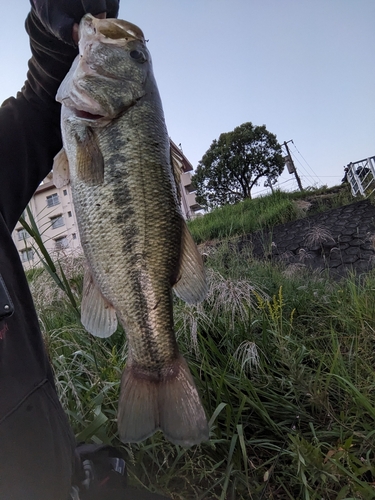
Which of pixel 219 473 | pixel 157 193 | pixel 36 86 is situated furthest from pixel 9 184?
pixel 219 473

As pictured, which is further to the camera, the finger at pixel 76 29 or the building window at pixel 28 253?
the building window at pixel 28 253

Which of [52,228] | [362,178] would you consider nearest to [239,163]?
[362,178]

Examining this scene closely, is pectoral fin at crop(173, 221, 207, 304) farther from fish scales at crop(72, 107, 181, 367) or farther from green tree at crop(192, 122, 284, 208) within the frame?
green tree at crop(192, 122, 284, 208)

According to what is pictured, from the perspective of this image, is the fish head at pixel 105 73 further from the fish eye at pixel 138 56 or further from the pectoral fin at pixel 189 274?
the pectoral fin at pixel 189 274

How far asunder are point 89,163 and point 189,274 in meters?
0.50

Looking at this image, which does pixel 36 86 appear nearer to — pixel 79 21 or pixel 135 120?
pixel 79 21

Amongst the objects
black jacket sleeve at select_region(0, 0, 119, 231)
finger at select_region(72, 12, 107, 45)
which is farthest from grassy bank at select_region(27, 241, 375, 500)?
finger at select_region(72, 12, 107, 45)

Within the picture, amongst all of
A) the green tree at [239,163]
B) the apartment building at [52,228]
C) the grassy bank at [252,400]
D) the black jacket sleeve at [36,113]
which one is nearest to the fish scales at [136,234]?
the apartment building at [52,228]

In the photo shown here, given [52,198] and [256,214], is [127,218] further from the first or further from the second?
[52,198]

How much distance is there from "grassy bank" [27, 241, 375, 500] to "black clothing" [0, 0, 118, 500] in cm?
69

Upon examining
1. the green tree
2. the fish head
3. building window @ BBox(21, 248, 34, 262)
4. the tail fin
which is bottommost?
the tail fin

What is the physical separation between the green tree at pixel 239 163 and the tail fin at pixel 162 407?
76.0 ft

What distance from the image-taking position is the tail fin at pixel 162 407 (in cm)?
105

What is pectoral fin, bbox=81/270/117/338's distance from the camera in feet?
3.89
